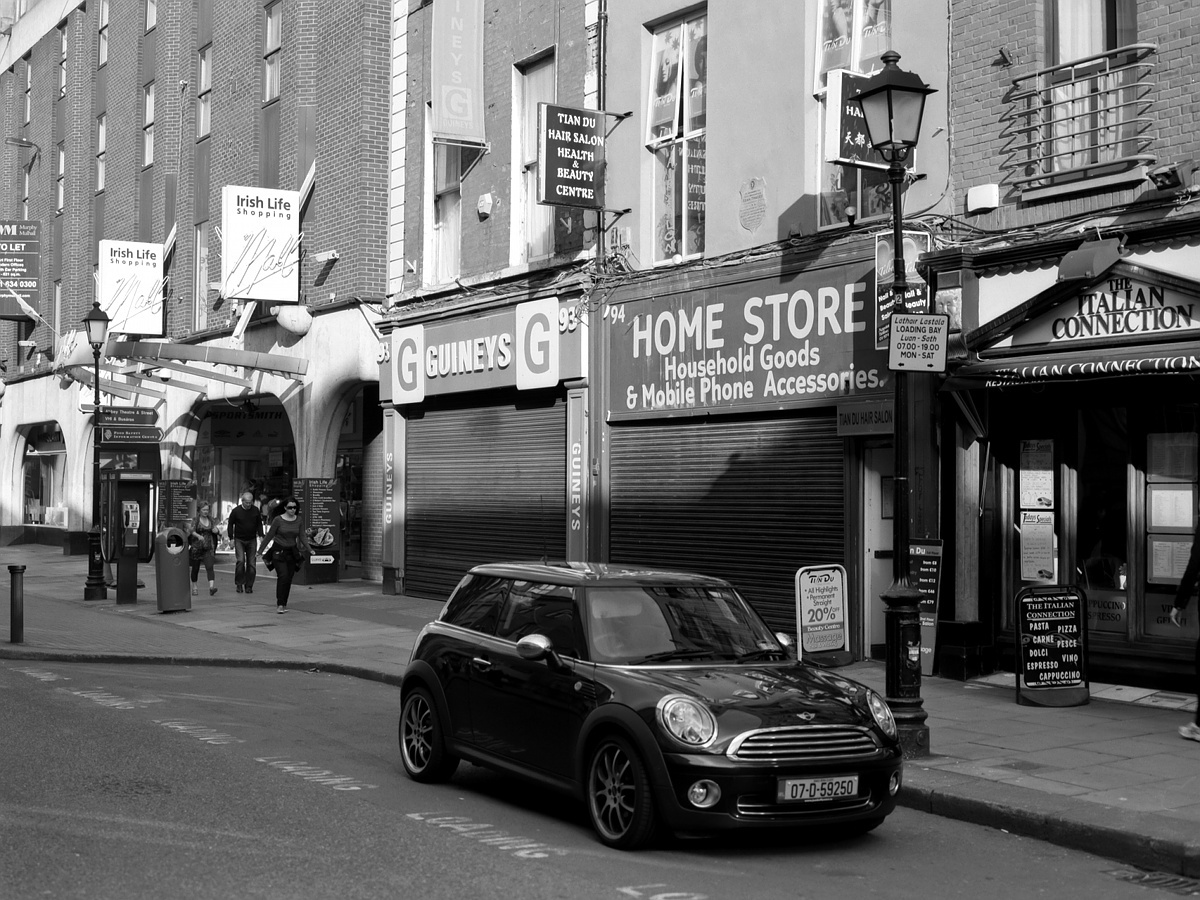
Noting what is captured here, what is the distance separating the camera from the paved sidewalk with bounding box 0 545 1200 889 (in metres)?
7.78

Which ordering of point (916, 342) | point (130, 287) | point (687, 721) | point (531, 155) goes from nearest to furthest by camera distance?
point (687, 721) → point (916, 342) → point (531, 155) → point (130, 287)

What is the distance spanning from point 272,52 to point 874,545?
19525 mm

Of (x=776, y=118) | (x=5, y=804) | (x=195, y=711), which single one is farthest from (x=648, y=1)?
(x=5, y=804)

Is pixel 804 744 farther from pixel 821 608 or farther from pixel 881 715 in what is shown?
pixel 821 608

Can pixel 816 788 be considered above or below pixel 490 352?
below

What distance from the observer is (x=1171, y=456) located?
12.2m

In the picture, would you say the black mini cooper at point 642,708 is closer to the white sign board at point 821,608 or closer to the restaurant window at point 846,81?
the white sign board at point 821,608

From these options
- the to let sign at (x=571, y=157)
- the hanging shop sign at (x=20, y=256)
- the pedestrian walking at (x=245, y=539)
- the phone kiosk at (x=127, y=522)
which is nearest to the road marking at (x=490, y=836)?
the to let sign at (x=571, y=157)

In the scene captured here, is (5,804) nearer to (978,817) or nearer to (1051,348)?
(978,817)

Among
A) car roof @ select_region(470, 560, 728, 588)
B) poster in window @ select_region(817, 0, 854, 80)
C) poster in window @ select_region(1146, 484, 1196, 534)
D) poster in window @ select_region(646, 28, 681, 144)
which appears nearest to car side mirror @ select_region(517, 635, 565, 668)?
car roof @ select_region(470, 560, 728, 588)

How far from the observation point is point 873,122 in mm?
9852

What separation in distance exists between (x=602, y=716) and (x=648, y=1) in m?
12.9

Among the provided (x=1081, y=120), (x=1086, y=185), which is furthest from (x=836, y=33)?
(x=1086, y=185)

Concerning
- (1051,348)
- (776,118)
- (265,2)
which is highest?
(265,2)
